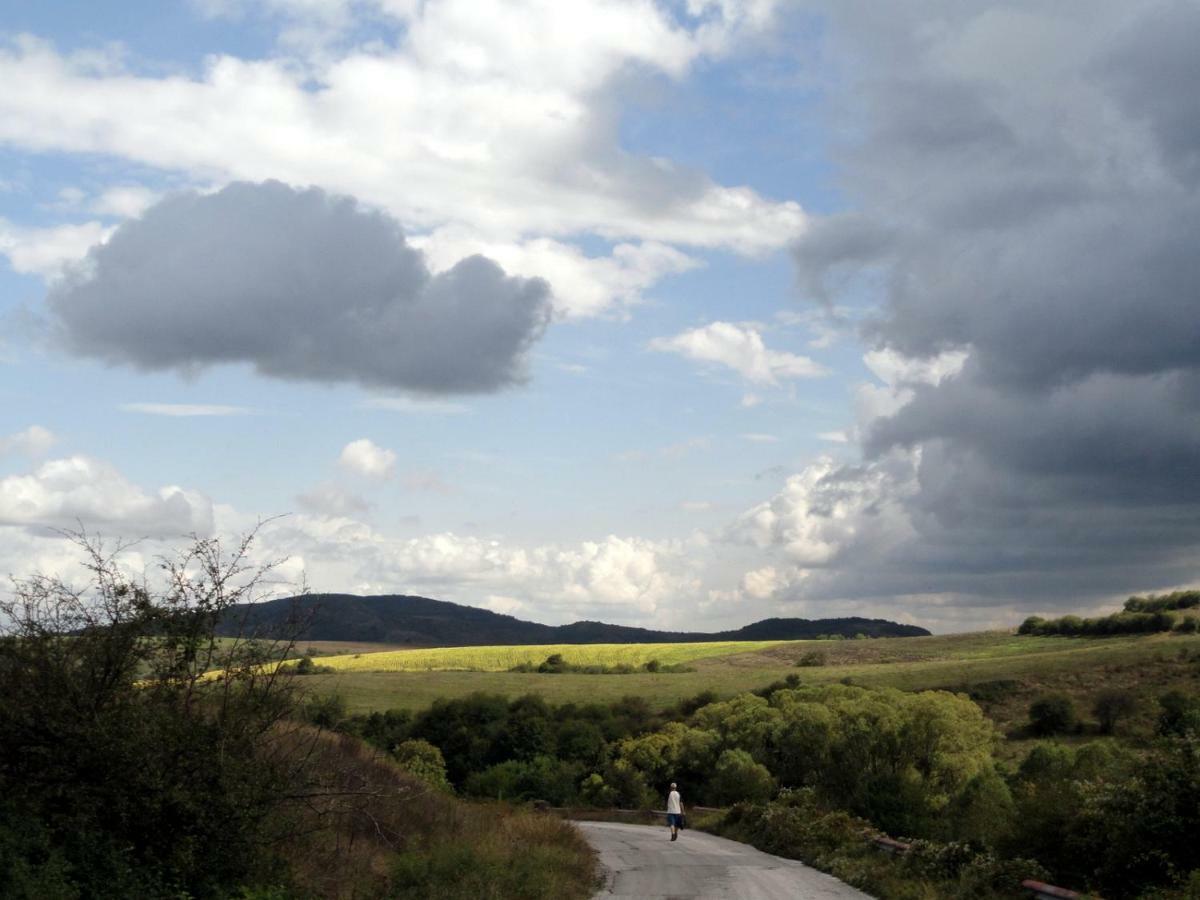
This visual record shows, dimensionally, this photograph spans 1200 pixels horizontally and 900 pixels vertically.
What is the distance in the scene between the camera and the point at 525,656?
484ft

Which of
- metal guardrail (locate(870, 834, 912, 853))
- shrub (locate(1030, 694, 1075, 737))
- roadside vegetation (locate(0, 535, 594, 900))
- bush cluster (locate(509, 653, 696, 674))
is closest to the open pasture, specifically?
bush cluster (locate(509, 653, 696, 674))

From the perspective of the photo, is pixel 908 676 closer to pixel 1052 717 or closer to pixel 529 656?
pixel 1052 717

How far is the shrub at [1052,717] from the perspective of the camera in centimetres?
8581

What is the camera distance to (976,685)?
100938mm

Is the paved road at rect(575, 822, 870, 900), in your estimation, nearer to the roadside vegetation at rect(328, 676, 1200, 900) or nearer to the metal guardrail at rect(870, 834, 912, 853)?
the roadside vegetation at rect(328, 676, 1200, 900)

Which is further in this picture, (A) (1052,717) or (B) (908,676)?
(B) (908,676)

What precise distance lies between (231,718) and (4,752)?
256 cm

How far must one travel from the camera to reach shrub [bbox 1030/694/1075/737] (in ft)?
282

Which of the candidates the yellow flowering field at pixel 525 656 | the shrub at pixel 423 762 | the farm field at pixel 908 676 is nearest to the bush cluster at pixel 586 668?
the yellow flowering field at pixel 525 656

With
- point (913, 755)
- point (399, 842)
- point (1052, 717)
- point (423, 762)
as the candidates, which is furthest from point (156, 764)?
point (1052, 717)

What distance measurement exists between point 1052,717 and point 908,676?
2330 centimetres

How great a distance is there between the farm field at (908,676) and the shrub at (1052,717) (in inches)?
61.5

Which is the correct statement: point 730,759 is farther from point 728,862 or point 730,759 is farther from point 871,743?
point 728,862

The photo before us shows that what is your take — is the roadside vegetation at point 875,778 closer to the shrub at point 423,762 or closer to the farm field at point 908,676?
the shrub at point 423,762
